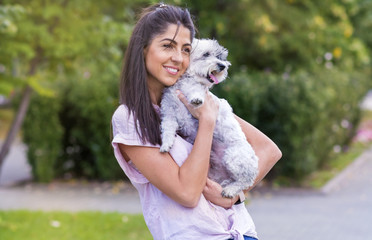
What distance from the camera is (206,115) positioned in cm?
266

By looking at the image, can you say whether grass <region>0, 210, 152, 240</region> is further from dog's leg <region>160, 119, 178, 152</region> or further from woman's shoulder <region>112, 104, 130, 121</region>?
woman's shoulder <region>112, 104, 130, 121</region>

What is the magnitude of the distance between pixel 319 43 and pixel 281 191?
5.11 m

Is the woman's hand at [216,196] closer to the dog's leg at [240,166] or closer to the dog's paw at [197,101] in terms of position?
the dog's leg at [240,166]

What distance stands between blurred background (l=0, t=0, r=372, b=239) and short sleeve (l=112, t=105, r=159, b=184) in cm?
365

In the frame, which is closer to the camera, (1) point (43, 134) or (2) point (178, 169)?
(2) point (178, 169)

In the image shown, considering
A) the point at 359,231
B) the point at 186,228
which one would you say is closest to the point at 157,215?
the point at 186,228

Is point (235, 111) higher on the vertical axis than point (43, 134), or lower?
higher

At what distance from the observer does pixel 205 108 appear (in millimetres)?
2725

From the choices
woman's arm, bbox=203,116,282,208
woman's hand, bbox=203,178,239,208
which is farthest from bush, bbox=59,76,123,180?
woman's hand, bbox=203,178,239,208

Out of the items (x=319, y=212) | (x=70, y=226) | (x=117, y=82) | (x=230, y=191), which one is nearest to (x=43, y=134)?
(x=117, y=82)

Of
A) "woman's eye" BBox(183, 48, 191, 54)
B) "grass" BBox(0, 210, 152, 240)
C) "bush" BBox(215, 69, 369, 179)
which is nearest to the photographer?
"woman's eye" BBox(183, 48, 191, 54)

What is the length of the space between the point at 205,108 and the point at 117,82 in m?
7.88

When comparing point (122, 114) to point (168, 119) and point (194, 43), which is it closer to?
point (168, 119)

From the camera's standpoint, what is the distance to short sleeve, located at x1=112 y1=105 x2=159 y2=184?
2.56m
